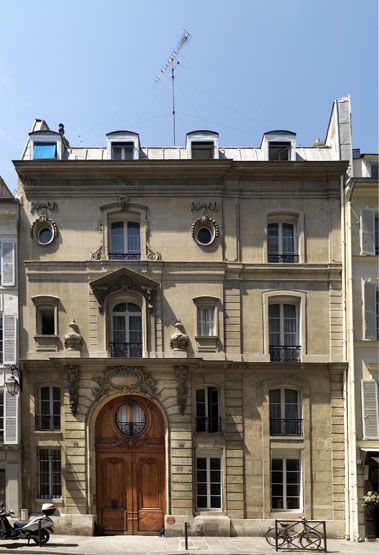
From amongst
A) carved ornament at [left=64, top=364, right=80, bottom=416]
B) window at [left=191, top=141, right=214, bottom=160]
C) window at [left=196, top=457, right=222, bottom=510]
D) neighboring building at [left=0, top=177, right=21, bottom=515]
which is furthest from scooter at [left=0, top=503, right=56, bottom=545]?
window at [left=191, top=141, right=214, bottom=160]

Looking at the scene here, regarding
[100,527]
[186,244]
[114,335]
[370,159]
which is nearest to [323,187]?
[370,159]

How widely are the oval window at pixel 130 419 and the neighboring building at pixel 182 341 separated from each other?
51 mm

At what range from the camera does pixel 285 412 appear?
24.6 meters

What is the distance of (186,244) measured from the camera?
82.2ft

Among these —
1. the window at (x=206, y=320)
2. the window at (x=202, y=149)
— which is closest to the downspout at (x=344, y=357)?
the window at (x=206, y=320)

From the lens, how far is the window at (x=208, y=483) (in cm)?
2419

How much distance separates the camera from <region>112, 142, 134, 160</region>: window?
2600 cm

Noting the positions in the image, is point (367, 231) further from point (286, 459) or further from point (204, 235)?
point (286, 459)

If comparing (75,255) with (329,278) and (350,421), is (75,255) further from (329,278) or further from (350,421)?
(350,421)

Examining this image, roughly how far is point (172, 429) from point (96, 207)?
8458 mm

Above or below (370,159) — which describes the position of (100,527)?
below

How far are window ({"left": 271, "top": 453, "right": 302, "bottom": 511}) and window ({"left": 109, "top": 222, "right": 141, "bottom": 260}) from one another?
8.97m

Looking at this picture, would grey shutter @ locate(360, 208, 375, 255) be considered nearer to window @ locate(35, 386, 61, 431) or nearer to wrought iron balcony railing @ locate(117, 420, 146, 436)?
wrought iron balcony railing @ locate(117, 420, 146, 436)

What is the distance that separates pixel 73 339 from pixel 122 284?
259 cm
